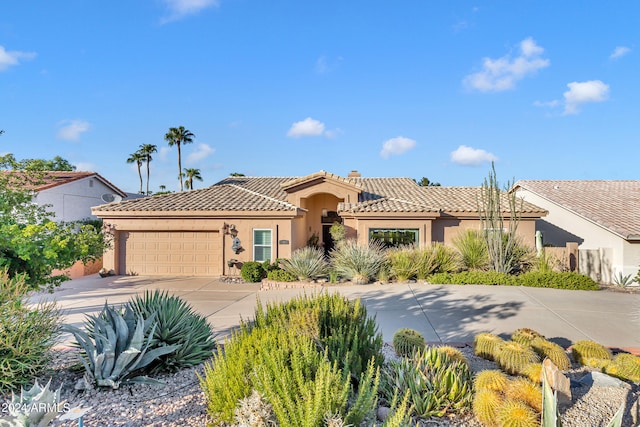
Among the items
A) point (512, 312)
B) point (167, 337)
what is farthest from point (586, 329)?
point (167, 337)

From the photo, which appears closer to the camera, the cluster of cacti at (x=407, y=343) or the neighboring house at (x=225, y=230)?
the cluster of cacti at (x=407, y=343)

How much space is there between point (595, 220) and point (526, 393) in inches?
686

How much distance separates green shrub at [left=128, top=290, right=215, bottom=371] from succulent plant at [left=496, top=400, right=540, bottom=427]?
14.4 ft

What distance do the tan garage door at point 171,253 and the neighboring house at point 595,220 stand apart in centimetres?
1827

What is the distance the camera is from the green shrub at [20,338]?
465 cm

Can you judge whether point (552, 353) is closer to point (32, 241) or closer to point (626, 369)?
point (626, 369)

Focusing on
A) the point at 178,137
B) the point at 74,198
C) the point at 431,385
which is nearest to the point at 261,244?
the point at 431,385

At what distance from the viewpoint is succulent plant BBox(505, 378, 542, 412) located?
3951mm

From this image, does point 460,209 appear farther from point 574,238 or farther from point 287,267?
point 287,267

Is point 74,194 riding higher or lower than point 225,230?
higher

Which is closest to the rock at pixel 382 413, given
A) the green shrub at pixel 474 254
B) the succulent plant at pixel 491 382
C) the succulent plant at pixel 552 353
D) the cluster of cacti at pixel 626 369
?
the succulent plant at pixel 491 382

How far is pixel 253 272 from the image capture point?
52.0 ft

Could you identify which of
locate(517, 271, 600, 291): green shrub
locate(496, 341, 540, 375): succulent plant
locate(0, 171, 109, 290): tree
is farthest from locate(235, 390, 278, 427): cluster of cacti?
locate(517, 271, 600, 291): green shrub

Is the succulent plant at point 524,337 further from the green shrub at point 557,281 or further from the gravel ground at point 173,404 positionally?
the green shrub at point 557,281
